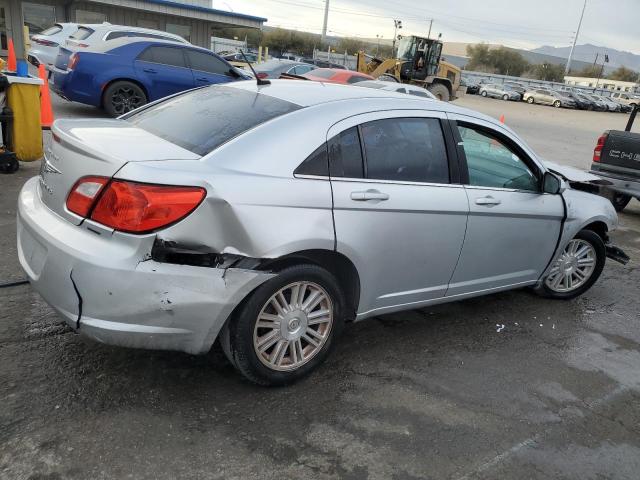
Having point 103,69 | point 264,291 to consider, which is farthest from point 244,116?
point 103,69

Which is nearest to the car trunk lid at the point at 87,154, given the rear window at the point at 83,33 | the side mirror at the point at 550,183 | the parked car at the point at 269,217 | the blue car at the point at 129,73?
the parked car at the point at 269,217

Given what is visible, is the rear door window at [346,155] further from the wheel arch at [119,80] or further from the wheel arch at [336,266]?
the wheel arch at [119,80]

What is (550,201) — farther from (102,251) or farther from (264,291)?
(102,251)

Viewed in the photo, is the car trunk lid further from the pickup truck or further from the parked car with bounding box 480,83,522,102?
the parked car with bounding box 480,83,522,102

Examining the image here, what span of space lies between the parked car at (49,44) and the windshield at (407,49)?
1641cm

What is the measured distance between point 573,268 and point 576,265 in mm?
42

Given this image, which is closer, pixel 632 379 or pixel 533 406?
pixel 533 406

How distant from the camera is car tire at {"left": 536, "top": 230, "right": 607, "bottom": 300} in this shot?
4.72 m

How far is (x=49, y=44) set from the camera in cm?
1403

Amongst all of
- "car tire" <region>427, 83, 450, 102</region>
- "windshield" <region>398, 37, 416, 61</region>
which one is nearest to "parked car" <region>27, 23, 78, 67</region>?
"windshield" <region>398, 37, 416, 61</region>

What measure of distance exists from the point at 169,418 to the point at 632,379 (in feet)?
9.72

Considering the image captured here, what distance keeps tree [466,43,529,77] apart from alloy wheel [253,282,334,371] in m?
107

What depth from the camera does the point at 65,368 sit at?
302 cm

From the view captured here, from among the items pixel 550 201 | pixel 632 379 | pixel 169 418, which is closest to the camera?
pixel 169 418
